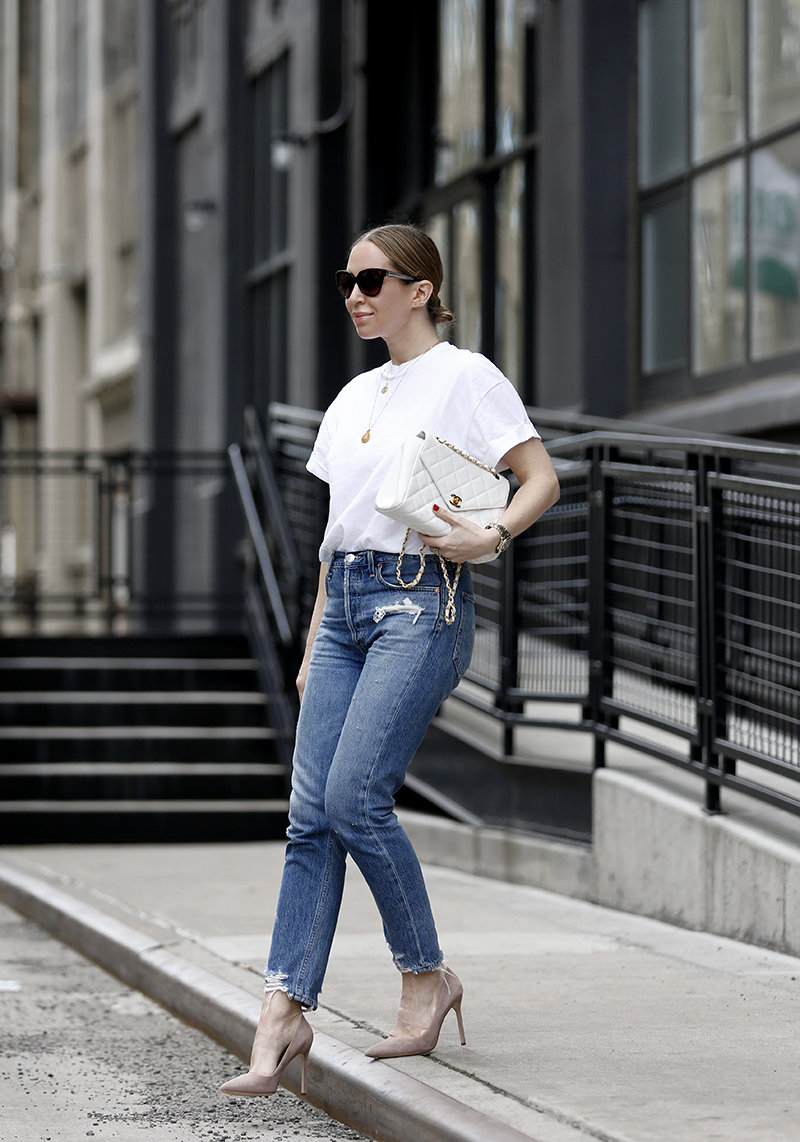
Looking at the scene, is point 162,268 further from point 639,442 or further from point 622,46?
point 639,442

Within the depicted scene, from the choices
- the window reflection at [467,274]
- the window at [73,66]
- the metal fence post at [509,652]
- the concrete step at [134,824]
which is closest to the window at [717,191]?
the metal fence post at [509,652]

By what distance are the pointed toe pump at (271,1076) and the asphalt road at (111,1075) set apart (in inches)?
6.8

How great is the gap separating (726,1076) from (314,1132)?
1000 millimetres

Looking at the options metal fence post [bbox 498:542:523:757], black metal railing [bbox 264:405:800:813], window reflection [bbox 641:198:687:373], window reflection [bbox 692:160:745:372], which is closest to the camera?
black metal railing [bbox 264:405:800:813]

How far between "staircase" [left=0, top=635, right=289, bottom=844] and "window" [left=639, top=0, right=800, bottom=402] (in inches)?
131

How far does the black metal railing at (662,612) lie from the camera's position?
19.7 feet

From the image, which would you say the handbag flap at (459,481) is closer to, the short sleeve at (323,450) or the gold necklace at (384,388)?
the gold necklace at (384,388)

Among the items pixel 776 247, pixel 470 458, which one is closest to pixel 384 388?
pixel 470 458

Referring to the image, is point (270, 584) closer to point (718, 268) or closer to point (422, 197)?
point (718, 268)

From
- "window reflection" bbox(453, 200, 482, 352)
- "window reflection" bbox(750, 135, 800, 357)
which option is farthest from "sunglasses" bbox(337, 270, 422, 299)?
"window reflection" bbox(453, 200, 482, 352)

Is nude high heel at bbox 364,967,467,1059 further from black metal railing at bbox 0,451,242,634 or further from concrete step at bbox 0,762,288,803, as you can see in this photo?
black metal railing at bbox 0,451,242,634

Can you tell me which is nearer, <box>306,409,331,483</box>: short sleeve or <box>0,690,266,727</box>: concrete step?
<box>306,409,331,483</box>: short sleeve

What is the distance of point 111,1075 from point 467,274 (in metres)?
9.98

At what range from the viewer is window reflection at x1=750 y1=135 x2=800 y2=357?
9.21 metres
